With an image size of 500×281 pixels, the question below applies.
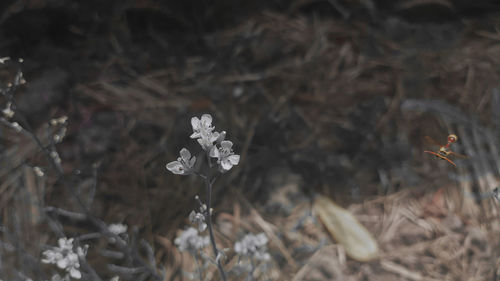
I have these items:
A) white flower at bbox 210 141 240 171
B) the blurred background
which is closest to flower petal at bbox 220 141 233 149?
white flower at bbox 210 141 240 171

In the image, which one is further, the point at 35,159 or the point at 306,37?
the point at 306,37

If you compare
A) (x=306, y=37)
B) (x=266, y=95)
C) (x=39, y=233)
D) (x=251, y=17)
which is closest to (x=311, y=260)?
(x=266, y=95)

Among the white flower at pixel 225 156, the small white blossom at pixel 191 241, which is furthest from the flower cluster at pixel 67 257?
the white flower at pixel 225 156

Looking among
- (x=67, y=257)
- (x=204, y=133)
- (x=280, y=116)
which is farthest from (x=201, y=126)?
(x=280, y=116)

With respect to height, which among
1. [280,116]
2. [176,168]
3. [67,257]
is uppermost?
[176,168]

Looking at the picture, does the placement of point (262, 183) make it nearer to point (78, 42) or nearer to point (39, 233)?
point (39, 233)

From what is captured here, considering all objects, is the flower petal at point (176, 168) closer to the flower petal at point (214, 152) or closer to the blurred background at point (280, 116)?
the flower petal at point (214, 152)

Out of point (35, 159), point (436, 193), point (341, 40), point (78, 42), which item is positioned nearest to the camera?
point (35, 159)

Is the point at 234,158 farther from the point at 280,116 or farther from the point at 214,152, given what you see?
the point at 280,116
